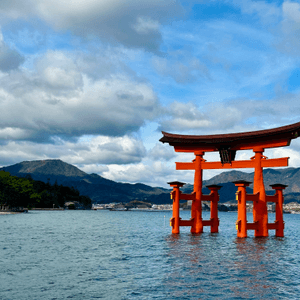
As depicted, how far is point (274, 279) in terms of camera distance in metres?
15.1

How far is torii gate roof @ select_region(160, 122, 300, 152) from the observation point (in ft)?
88.1

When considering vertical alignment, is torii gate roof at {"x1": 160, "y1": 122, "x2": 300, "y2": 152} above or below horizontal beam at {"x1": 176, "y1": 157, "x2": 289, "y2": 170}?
above

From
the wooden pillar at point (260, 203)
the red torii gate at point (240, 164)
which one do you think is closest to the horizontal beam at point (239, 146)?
the red torii gate at point (240, 164)

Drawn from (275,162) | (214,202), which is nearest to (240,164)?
(275,162)

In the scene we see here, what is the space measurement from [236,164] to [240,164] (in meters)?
0.37

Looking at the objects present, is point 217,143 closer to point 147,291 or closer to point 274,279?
point 274,279

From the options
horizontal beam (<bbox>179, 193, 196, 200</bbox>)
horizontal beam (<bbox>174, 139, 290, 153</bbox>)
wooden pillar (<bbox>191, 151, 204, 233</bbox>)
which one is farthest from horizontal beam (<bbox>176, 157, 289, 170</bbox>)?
horizontal beam (<bbox>179, 193, 196, 200</bbox>)

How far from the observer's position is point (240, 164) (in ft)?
95.8

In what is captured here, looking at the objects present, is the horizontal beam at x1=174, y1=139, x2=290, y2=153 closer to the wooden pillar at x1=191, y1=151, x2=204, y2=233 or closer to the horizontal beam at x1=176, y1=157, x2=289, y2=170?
the wooden pillar at x1=191, y1=151, x2=204, y2=233

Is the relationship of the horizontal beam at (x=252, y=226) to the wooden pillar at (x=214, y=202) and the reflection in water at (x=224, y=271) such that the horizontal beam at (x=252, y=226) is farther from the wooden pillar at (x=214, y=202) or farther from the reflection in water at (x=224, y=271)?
the wooden pillar at (x=214, y=202)

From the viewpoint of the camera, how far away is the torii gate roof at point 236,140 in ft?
88.1

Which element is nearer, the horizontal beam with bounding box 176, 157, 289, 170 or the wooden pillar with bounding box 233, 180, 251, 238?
the wooden pillar with bounding box 233, 180, 251, 238

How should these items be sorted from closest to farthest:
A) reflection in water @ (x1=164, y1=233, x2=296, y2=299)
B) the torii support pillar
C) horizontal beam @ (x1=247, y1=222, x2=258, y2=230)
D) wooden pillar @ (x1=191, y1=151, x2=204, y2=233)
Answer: reflection in water @ (x1=164, y1=233, x2=296, y2=299) < horizontal beam @ (x1=247, y1=222, x2=258, y2=230) < wooden pillar @ (x1=191, y1=151, x2=204, y2=233) < the torii support pillar

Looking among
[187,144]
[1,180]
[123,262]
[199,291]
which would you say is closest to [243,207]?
[187,144]
